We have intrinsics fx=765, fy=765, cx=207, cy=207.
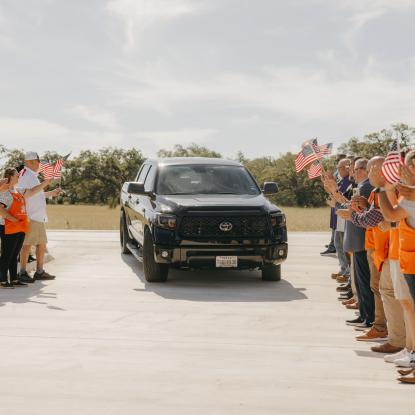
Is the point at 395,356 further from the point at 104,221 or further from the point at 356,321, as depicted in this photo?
the point at 104,221

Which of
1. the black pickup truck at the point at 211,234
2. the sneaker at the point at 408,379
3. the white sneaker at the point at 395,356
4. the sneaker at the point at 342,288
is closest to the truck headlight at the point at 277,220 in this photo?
the black pickup truck at the point at 211,234

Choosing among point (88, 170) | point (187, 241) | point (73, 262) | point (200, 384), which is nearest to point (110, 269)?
point (73, 262)

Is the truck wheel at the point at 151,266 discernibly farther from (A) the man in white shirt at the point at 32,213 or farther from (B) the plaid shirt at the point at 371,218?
(B) the plaid shirt at the point at 371,218

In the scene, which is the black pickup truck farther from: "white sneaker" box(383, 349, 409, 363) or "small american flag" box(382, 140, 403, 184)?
"small american flag" box(382, 140, 403, 184)

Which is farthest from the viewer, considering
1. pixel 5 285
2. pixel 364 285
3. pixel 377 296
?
pixel 5 285

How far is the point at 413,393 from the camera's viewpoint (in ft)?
18.2

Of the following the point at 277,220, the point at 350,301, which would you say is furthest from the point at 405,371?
the point at 277,220

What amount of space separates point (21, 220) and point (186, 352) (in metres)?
4.94

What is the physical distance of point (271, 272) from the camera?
1184 cm

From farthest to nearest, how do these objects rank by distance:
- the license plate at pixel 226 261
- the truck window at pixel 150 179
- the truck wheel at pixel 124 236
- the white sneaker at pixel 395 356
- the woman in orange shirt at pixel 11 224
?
the truck wheel at pixel 124 236
the truck window at pixel 150 179
the license plate at pixel 226 261
the woman in orange shirt at pixel 11 224
the white sneaker at pixel 395 356

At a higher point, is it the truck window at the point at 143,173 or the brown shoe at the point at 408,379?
the truck window at the point at 143,173

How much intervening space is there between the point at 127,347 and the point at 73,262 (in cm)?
750

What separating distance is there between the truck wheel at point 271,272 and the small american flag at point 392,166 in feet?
18.8

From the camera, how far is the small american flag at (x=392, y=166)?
6000 millimetres
